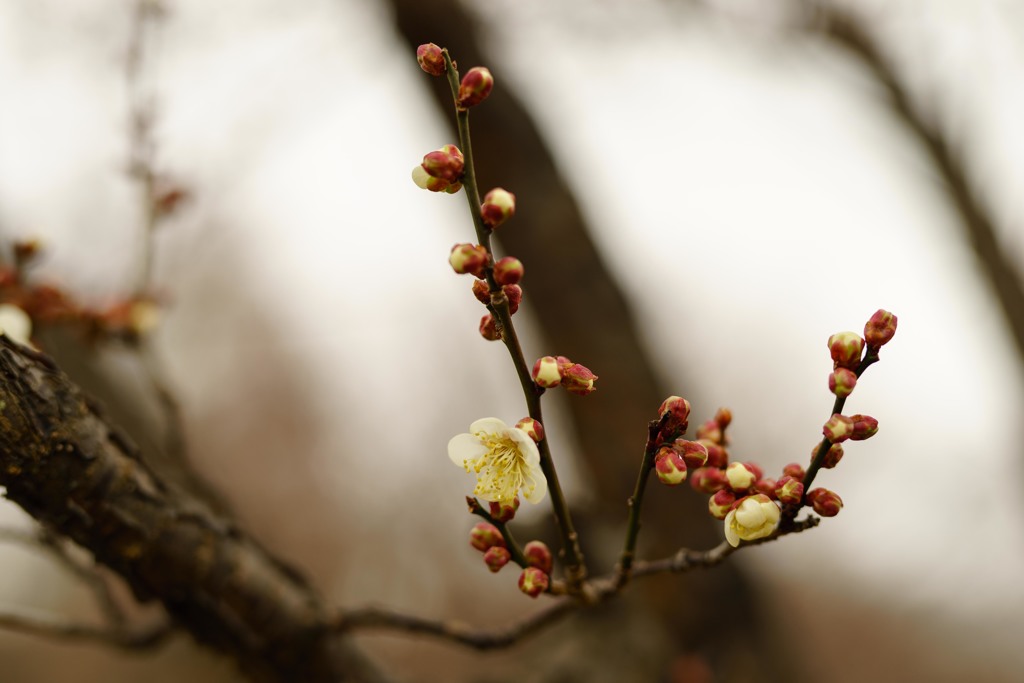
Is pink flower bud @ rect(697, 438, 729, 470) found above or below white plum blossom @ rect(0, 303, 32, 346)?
above

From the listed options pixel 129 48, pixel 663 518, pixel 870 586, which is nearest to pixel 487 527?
pixel 129 48

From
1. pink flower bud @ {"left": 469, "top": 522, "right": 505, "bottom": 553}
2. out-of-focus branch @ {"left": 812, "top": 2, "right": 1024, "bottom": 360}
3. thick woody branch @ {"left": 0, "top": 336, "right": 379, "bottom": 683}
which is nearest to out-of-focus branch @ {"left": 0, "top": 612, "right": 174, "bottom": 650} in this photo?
thick woody branch @ {"left": 0, "top": 336, "right": 379, "bottom": 683}

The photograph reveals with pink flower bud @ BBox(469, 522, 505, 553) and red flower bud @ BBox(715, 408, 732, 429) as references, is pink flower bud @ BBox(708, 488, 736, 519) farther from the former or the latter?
pink flower bud @ BBox(469, 522, 505, 553)

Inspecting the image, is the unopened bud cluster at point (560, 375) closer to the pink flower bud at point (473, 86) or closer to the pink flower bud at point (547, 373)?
the pink flower bud at point (547, 373)

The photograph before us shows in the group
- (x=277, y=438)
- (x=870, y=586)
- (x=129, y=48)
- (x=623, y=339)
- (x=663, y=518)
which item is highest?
(x=129, y=48)

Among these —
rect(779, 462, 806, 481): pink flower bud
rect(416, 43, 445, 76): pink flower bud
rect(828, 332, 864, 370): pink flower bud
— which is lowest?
rect(779, 462, 806, 481): pink flower bud

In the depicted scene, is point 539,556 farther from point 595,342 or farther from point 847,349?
point 595,342

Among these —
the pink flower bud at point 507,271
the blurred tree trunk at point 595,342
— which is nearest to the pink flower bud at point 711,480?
the pink flower bud at point 507,271

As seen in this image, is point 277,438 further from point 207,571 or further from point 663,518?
point 207,571
